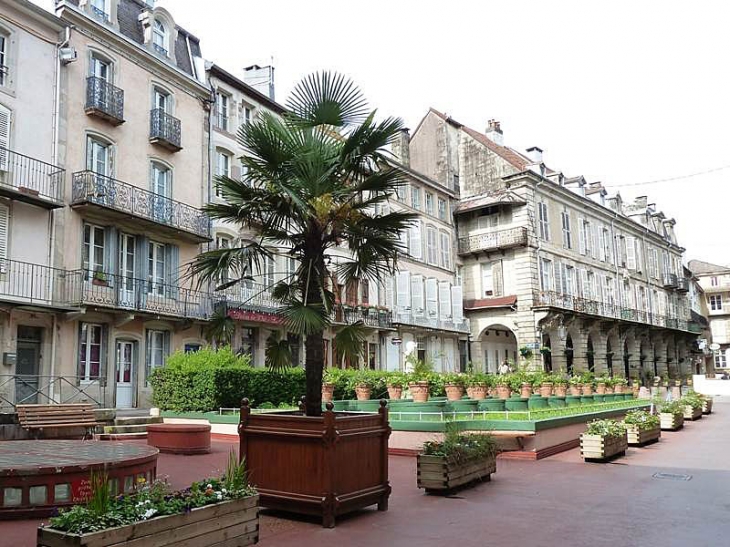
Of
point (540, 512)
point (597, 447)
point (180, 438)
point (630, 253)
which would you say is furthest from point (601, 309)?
point (540, 512)

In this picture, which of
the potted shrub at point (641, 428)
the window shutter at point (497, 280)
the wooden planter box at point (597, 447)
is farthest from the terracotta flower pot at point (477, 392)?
the window shutter at point (497, 280)

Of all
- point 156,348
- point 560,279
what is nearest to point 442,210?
point 560,279

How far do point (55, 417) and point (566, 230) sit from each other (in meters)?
33.3

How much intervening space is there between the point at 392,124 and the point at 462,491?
4.77 meters

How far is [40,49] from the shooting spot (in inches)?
701

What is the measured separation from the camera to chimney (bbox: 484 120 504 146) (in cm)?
4250

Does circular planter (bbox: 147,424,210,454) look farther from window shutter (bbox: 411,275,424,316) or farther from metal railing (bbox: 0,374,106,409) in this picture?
window shutter (bbox: 411,275,424,316)

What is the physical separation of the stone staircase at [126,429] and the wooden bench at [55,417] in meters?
0.52

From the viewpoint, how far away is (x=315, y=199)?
7539 millimetres

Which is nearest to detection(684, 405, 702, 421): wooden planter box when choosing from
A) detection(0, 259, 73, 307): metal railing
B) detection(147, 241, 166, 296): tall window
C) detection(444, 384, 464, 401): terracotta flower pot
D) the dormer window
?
detection(444, 384, 464, 401): terracotta flower pot

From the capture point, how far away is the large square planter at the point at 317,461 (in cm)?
676

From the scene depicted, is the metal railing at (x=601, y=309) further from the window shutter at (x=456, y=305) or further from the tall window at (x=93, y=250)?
the tall window at (x=93, y=250)

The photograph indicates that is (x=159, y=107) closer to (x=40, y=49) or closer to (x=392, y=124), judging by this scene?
(x=40, y=49)

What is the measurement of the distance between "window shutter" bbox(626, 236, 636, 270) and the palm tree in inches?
1713
